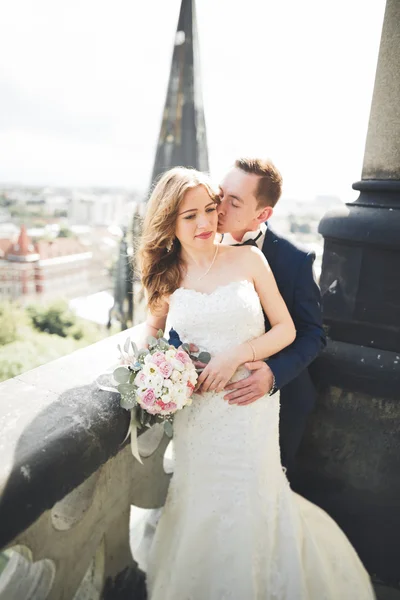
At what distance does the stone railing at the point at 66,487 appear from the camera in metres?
1.14

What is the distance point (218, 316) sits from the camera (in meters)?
1.71

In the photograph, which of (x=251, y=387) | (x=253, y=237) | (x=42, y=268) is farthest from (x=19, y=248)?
(x=251, y=387)

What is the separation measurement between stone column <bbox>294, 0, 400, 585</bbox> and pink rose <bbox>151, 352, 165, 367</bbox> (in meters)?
1.13

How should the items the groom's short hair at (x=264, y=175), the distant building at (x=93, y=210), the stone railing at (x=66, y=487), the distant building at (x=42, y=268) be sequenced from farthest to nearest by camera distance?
the distant building at (x=93, y=210)
the distant building at (x=42, y=268)
the groom's short hair at (x=264, y=175)
the stone railing at (x=66, y=487)

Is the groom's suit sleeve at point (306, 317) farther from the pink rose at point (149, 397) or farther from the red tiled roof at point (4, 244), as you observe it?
the red tiled roof at point (4, 244)

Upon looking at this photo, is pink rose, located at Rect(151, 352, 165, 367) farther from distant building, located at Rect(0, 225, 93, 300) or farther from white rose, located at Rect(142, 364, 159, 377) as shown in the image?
distant building, located at Rect(0, 225, 93, 300)

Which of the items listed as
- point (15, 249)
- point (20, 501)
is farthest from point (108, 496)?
point (15, 249)

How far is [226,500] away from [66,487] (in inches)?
32.4

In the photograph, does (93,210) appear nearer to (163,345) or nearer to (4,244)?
(4,244)

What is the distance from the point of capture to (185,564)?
1.79 m

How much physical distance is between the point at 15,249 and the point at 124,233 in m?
24.1

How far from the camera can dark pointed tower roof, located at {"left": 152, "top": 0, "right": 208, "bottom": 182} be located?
16.2 meters

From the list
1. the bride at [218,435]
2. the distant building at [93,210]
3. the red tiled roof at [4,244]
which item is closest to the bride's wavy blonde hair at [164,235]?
the bride at [218,435]

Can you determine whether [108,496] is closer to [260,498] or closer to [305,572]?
[260,498]
